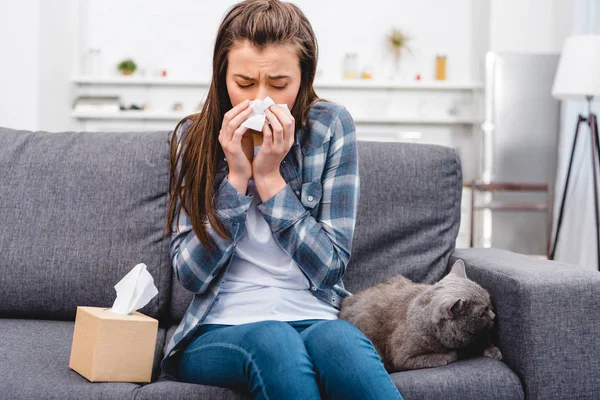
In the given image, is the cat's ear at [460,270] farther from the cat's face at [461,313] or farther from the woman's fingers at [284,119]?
the woman's fingers at [284,119]

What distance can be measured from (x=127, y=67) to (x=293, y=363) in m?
5.20

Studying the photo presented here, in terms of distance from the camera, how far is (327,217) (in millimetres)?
1421

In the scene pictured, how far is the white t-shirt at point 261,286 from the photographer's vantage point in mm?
1358

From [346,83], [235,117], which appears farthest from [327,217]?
[346,83]

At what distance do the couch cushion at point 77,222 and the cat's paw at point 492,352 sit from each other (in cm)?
81

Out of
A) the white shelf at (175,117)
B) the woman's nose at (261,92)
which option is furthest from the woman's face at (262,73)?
the white shelf at (175,117)

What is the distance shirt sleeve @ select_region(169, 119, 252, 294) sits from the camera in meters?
1.34

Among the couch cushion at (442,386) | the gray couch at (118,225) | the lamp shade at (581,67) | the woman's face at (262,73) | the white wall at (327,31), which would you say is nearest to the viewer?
the couch cushion at (442,386)

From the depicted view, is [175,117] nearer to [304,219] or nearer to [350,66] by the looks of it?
[350,66]

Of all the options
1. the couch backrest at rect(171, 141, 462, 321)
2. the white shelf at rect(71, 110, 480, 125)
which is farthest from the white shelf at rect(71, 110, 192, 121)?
the couch backrest at rect(171, 141, 462, 321)

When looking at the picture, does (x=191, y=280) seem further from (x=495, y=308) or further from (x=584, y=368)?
(x=584, y=368)

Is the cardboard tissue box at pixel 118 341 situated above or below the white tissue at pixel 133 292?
below

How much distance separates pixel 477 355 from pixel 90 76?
513 cm

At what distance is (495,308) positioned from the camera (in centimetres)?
147
